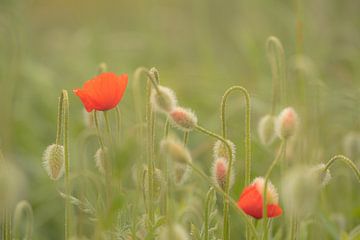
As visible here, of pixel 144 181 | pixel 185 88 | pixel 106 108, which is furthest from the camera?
pixel 185 88

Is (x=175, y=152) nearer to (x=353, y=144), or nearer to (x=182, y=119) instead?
(x=182, y=119)

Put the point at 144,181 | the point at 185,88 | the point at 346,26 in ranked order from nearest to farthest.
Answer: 1. the point at 144,181
2. the point at 185,88
3. the point at 346,26

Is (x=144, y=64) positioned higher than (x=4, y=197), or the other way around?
(x=144, y=64)

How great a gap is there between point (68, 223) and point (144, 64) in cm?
298

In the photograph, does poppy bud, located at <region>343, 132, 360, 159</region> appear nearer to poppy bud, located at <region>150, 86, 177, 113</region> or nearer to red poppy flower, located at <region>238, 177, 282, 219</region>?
red poppy flower, located at <region>238, 177, 282, 219</region>

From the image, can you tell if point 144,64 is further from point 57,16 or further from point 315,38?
point 57,16

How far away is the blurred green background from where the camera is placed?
8.61ft

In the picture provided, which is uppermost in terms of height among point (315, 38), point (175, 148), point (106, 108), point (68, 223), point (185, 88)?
point (315, 38)

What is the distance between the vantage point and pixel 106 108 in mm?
1579

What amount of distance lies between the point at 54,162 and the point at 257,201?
1.37 ft

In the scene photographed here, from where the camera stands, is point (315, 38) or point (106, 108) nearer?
point (106, 108)

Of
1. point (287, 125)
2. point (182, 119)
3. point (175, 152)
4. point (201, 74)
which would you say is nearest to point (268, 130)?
point (287, 125)

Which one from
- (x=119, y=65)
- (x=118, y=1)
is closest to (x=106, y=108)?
(x=119, y=65)

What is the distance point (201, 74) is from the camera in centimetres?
418
